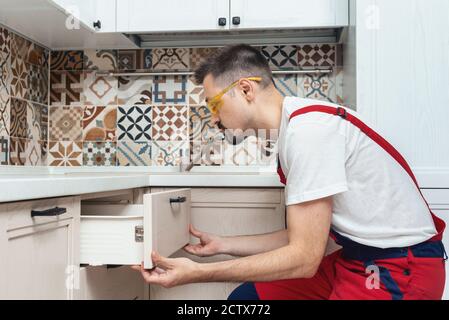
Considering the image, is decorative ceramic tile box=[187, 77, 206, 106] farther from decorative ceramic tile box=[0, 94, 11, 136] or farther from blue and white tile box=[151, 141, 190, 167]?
decorative ceramic tile box=[0, 94, 11, 136]

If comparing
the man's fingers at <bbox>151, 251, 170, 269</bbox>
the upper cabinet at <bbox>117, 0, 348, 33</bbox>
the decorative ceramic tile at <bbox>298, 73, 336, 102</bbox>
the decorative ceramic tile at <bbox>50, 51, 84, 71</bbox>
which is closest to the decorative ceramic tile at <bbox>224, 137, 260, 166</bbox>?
the decorative ceramic tile at <bbox>298, 73, 336, 102</bbox>

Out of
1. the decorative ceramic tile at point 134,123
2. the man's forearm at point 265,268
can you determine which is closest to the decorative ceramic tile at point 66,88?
the decorative ceramic tile at point 134,123

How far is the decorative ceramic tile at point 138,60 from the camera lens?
2430 millimetres

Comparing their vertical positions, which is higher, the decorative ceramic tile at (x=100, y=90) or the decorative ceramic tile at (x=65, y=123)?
the decorative ceramic tile at (x=100, y=90)

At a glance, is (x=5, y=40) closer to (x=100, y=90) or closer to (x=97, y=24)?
(x=97, y=24)

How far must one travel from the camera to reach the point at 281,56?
236cm

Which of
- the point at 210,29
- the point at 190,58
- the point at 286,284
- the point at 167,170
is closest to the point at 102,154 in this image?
the point at 167,170

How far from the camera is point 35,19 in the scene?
199 centimetres

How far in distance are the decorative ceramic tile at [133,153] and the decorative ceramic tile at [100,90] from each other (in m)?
0.25

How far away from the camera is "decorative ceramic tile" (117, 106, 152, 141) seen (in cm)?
242

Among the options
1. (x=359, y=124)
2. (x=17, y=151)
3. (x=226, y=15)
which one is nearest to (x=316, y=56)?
(x=226, y=15)

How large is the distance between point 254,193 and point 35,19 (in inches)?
45.8

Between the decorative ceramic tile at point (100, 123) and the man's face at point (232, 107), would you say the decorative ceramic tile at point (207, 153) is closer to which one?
the decorative ceramic tile at point (100, 123)

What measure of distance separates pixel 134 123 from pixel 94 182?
1224 mm
